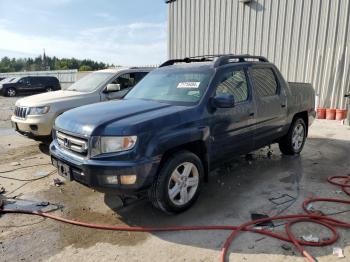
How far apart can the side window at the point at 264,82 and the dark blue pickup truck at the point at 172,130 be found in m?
0.02

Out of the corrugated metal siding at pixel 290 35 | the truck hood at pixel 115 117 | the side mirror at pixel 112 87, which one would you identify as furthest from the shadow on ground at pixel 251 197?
the corrugated metal siding at pixel 290 35

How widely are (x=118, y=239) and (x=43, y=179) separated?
95.7 inches

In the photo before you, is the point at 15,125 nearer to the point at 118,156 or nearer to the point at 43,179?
the point at 43,179

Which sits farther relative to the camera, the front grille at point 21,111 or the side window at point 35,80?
the side window at point 35,80

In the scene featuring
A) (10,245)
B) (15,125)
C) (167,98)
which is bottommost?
(10,245)

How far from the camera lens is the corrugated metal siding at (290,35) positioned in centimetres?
1057

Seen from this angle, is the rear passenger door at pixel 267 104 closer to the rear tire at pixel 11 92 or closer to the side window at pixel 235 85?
the side window at pixel 235 85

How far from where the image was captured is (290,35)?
1160 cm

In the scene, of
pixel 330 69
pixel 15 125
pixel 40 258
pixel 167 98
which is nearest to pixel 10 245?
pixel 40 258

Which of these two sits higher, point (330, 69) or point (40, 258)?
point (330, 69)

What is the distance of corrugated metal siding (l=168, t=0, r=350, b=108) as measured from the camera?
10.6 m

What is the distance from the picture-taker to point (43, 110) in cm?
654

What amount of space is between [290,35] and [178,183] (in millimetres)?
9658

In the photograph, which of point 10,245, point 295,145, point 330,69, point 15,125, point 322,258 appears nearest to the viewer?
point 322,258
